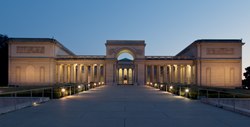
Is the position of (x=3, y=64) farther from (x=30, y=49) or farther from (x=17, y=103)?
(x=17, y=103)

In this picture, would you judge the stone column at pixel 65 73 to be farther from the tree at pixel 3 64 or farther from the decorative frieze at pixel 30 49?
the tree at pixel 3 64

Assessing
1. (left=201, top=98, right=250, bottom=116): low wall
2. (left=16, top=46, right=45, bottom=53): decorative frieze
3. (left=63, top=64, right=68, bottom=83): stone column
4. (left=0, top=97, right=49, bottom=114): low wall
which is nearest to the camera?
(left=201, top=98, right=250, bottom=116): low wall

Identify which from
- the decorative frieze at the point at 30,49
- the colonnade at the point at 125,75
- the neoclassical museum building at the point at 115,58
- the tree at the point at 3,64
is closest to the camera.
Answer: the decorative frieze at the point at 30,49

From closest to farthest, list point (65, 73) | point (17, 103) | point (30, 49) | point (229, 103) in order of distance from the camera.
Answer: point (229, 103), point (17, 103), point (30, 49), point (65, 73)

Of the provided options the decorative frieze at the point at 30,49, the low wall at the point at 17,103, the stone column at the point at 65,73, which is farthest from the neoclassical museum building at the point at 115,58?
the low wall at the point at 17,103

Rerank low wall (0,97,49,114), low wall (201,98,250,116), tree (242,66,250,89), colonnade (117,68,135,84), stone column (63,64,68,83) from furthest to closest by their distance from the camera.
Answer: colonnade (117,68,135,84) < stone column (63,64,68,83) < tree (242,66,250,89) < low wall (0,97,49,114) < low wall (201,98,250,116)

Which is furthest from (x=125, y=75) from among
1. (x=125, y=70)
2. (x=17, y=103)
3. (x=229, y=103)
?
(x=229, y=103)

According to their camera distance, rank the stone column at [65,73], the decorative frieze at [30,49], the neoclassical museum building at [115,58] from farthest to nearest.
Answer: the stone column at [65,73] → the neoclassical museum building at [115,58] → the decorative frieze at [30,49]

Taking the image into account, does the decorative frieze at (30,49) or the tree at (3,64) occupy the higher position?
the decorative frieze at (30,49)

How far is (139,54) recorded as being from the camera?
88625 mm

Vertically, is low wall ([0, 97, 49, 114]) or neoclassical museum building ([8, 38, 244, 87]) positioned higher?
neoclassical museum building ([8, 38, 244, 87])

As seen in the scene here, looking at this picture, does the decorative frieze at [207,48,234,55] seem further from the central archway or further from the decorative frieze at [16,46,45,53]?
the decorative frieze at [16,46,45,53]

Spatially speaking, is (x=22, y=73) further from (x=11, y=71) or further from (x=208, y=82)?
(x=208, y=82)

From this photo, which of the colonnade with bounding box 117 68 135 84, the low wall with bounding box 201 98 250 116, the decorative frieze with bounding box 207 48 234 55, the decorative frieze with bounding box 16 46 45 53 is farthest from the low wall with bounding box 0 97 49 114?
the colonnade with bounding box 117 68 135 84
